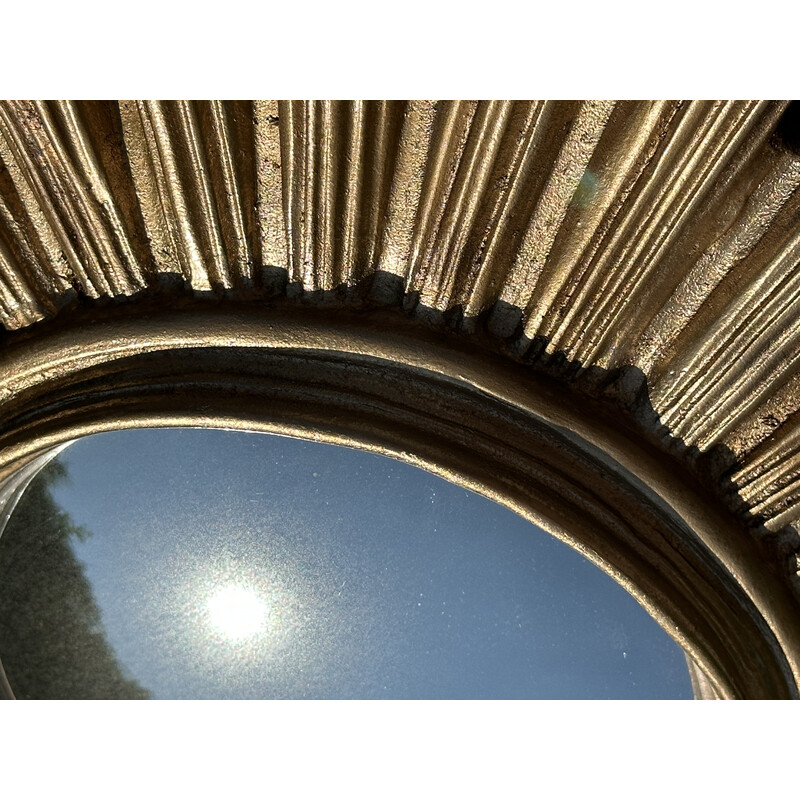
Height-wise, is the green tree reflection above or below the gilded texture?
below

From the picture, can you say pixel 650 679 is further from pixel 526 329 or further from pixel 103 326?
pixel 103 326

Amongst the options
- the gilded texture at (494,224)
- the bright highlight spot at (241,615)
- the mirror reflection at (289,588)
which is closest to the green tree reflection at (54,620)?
the mirror reflection at (289,588)

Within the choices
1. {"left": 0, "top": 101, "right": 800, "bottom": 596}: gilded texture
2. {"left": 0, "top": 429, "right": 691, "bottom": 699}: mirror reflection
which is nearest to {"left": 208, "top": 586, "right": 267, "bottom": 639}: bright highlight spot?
{"left": 0, "top": 429, "right": 691, "bottom": 699}: mirror reflection

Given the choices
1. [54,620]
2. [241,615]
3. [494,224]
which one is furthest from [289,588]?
[494,224]

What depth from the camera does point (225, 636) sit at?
96.5 inches

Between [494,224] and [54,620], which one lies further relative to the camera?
[54,620]

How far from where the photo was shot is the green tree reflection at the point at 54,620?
2432 mm

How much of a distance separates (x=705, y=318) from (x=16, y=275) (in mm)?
1560

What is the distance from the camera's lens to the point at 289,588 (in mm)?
2439

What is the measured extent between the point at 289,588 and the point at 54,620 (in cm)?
77

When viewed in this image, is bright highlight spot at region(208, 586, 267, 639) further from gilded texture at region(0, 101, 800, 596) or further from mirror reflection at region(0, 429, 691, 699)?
gilded texture at region(0, 101, 800, 596)

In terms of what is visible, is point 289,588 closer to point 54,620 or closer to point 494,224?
point 54,620

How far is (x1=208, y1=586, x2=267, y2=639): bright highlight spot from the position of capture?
96.3 inches

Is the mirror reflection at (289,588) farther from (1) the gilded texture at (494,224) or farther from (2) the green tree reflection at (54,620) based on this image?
(1) the gilded texture at (494,224)
